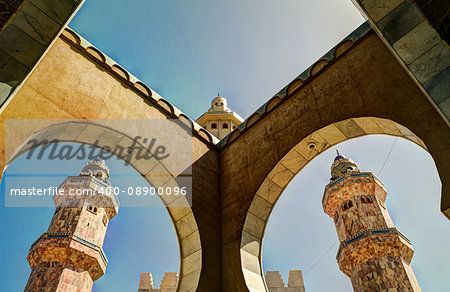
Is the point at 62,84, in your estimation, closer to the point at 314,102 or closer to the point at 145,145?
the point at 145,145

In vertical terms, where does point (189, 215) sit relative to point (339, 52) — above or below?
below

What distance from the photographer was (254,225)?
466 centimetres

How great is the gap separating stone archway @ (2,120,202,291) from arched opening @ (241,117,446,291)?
67 cm

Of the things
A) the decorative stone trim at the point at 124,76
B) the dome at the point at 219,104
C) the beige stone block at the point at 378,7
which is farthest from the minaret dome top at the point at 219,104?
the beige stone block at the point at 378,7

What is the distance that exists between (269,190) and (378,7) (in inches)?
113

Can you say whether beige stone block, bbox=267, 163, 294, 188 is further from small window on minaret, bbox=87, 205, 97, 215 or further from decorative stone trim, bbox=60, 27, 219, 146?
small window on minaret, bbox=87, 205, 97, 215

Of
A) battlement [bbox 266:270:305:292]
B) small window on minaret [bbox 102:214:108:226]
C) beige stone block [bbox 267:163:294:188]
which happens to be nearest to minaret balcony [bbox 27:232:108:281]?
small window on minaret [bbox 102:214:108:226]

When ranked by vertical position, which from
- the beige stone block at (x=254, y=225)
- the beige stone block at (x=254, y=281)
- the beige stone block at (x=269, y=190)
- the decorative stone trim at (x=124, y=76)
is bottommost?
the beige stone block at (x=254, y=281)

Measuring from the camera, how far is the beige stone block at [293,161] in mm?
4641

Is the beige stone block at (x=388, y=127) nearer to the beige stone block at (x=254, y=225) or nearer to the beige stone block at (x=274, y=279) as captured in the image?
the beige stone block at (x=254, y=225)

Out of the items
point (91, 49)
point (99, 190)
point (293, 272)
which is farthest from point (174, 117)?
point (293, 272)

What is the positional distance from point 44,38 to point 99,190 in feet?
61.0

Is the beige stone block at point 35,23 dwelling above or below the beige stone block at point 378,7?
below

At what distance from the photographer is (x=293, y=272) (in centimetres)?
2153
